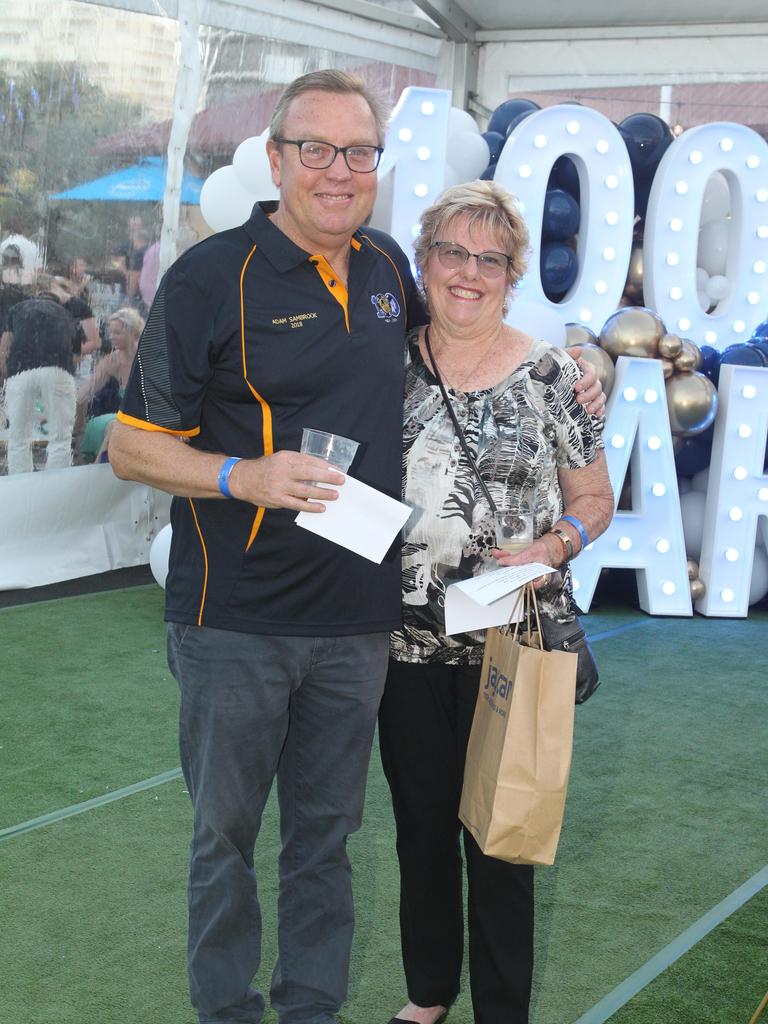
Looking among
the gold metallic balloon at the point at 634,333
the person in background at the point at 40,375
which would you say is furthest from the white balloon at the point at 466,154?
the person in background at the point at 40,375

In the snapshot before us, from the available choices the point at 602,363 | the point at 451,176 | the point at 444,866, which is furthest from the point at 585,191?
the point at 444,866

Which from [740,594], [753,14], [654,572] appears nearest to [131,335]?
[654,572]

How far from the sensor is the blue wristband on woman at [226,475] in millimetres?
2131

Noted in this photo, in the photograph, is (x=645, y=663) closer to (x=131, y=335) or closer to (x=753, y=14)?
(x=131, y=335)

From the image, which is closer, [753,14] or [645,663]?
[645,663]

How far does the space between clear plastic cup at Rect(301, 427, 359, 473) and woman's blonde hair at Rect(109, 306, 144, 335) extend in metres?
5.92

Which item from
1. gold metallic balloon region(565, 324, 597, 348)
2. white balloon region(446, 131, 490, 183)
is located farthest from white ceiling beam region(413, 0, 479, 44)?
gold metallic balloon region(565, 324, 597, 348)

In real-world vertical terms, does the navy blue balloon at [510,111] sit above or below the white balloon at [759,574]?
above

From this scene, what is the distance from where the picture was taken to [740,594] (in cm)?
677

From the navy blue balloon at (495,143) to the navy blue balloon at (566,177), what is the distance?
53 cm

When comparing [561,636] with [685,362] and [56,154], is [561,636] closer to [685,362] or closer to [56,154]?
[685,362]

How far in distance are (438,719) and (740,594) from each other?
466cm

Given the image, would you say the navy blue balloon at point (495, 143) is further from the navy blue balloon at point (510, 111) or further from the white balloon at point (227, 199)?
the white balloon at point (227, 199)

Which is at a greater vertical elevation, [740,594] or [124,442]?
[124,442]
